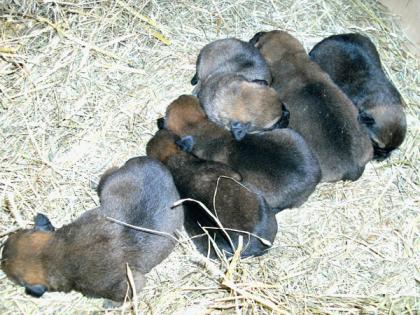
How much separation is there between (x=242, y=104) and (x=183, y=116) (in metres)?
0.55

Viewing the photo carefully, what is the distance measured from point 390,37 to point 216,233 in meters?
3.04

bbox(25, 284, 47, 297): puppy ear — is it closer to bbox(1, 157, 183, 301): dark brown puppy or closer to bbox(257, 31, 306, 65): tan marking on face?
bbox(1, 157, 183, 301): dark brown puppy

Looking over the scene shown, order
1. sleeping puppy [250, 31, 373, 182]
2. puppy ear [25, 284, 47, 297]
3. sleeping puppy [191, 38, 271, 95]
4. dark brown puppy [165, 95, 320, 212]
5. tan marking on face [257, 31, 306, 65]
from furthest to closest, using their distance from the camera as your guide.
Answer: tan marking on face [257, 31, 306, 65], sleeping puppy [191, 38, 271, 95], sleeping puppy [250, 31, 373, 182], dark brown puppy [165, 95, 320, 212], puppy ear [25, 284, 47, 297]

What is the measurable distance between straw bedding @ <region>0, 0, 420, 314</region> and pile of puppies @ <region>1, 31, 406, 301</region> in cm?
23

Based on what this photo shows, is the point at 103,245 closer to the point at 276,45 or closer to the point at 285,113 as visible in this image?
the point at 285,113

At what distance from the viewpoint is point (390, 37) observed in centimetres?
594

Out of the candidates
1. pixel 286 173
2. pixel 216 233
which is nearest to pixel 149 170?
pixel 216 233

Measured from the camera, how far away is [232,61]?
5.39m

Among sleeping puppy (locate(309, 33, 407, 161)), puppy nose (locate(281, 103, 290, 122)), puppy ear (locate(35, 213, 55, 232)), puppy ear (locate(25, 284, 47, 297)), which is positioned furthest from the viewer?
sleeping puppy (locate(309, 33, 407, 161))

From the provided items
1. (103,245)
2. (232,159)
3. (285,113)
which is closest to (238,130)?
(232,159)

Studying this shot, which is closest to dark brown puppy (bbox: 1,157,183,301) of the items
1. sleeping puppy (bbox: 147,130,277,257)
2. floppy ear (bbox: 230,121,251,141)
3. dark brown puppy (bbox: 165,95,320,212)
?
sleeping puppy (bbox: 147,130,277,257)

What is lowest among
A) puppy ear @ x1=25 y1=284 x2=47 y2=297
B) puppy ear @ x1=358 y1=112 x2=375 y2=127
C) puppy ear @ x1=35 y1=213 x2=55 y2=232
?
puppy ear @ x1=25 y1=284 x2=47 y2=297

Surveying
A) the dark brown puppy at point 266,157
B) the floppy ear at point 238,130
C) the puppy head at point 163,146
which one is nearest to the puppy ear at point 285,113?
the dark brown puppy at point 266,157

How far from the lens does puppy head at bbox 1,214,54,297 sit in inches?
165
